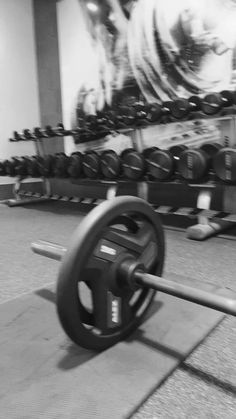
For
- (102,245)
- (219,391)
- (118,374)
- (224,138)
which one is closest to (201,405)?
(219,391)

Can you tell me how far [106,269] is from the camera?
84cm

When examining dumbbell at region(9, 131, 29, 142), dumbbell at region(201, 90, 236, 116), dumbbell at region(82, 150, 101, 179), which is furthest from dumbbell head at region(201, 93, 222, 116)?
dumbbell at region(9, 131, 29, 142)

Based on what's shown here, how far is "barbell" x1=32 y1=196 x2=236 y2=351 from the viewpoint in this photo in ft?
2.51

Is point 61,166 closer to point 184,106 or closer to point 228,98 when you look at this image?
point 184,106

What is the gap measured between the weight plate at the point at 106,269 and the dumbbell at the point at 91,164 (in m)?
1.78

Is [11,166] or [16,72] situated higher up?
[16,72]

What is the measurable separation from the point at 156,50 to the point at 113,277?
2603mm

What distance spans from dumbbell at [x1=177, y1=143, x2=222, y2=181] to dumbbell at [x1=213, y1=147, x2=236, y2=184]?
0.07m

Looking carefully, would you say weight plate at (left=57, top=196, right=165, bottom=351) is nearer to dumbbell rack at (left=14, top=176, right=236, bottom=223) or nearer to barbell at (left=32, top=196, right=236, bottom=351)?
barbell at (left=32, top=196, right=236, bottom=351)

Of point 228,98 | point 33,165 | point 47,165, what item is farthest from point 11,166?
point 228,98

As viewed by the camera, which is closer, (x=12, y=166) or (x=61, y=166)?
(x=61, y=166)

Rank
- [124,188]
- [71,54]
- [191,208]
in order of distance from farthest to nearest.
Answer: [71,54], [124,188], [191,208]

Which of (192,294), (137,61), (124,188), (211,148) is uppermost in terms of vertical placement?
(137,61)

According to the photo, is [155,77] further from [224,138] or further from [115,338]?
[115,338]
